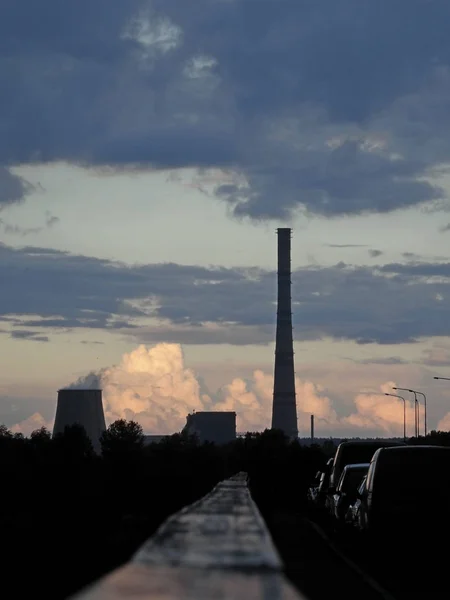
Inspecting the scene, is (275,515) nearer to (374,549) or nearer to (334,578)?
(374,549)

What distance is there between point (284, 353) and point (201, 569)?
507ft

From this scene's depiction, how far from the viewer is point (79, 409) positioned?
501 ft

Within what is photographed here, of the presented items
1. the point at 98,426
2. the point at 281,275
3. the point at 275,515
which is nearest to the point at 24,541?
the point at 275,515

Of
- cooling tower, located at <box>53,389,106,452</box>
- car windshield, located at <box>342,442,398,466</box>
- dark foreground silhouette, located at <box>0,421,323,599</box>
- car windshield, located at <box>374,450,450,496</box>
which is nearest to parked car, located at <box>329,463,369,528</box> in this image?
car windshield, located at <box>342,442,398,466</box>

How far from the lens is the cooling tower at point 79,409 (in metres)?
153

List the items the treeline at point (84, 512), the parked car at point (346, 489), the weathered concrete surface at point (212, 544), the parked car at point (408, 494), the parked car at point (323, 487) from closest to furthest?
the treeline at point (84, 512), the parked car at point (408, 494), the weathered concrete surface at point (212, 544), the parked car at point (346, 489), the parked car at point (323, 487)

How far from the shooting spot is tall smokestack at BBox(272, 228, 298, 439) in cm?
17162

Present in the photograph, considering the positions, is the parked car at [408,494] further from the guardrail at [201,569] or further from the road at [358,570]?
the guardrail at [201,569]

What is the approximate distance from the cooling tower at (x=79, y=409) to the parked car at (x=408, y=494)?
432ft

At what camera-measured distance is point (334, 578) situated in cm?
1944

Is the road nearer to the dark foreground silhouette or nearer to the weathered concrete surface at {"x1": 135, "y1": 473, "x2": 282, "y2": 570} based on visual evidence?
the weathered concrete surface at {"x1": 135, "y1": 473, "x2": 282, "y2": 570}

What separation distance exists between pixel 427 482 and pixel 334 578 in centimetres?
328

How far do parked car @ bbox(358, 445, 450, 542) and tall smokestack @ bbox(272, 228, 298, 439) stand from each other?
5791 inches

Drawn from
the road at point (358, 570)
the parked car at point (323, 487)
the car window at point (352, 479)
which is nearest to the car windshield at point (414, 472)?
the road at point (358, 570)
